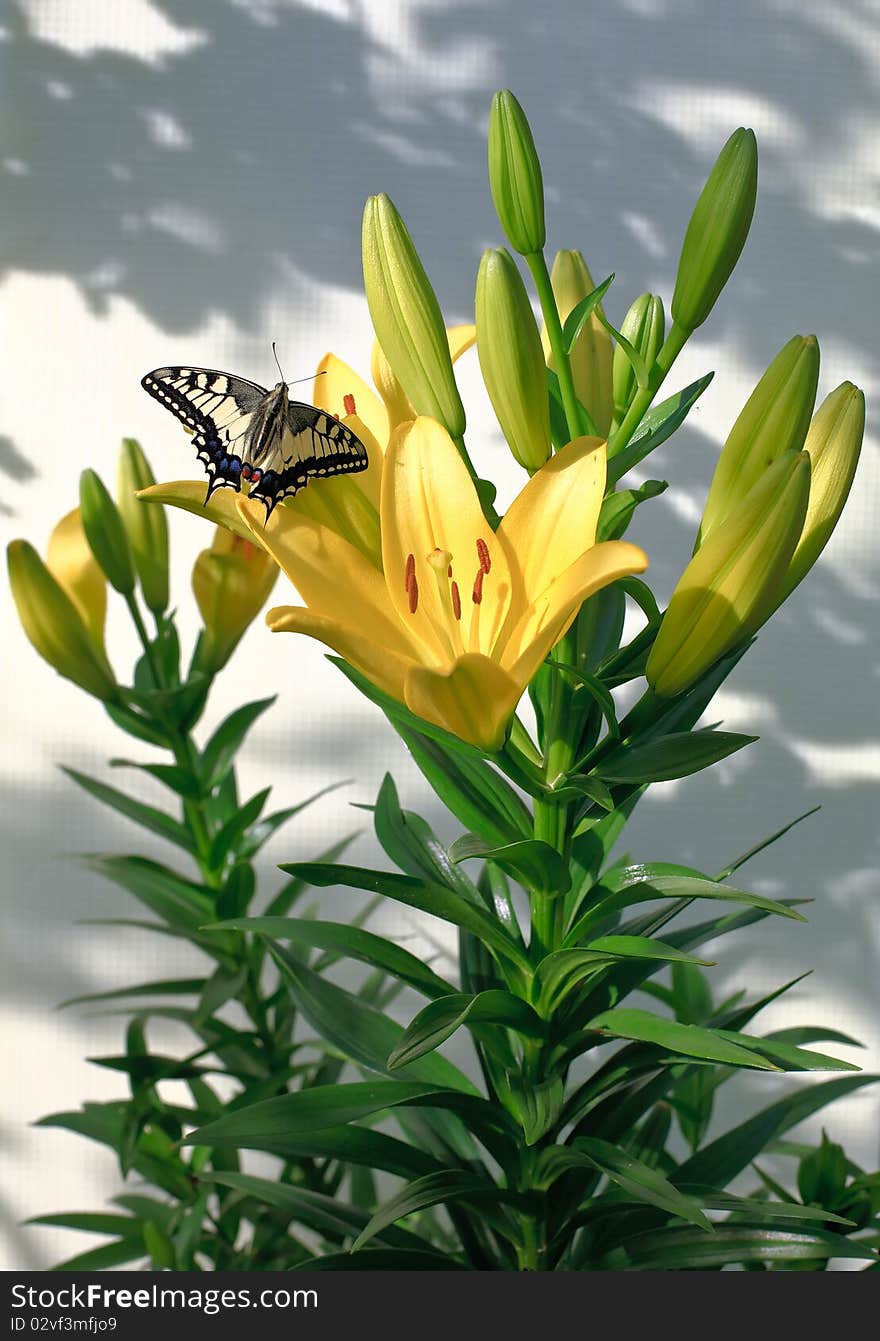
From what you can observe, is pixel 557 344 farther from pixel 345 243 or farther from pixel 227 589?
pixel 345 243

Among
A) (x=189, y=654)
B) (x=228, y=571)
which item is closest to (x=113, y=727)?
(x=189, y=654)

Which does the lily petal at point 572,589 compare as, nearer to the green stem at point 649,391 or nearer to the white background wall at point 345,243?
the green stem at point 649,391

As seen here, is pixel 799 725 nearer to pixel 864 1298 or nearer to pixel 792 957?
pixel 792 957

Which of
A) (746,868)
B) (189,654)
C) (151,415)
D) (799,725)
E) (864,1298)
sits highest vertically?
(151,415)

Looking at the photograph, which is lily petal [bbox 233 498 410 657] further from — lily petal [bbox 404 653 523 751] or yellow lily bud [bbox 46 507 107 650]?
yellow lily bud [bbox 46 507 107 650]

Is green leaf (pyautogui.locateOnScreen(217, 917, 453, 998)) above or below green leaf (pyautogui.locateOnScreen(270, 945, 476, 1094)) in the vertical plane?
above

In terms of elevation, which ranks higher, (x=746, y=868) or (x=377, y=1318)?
(x=746, y=868)

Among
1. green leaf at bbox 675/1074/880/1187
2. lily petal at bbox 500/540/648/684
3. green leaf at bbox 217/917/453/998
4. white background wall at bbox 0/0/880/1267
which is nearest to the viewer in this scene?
lily petal at bbox 500/540/648/684

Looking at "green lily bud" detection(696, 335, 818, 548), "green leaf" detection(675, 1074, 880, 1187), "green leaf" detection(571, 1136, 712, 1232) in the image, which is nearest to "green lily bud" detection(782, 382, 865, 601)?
"green lily bud" detection(696, 335, 818, 548)
